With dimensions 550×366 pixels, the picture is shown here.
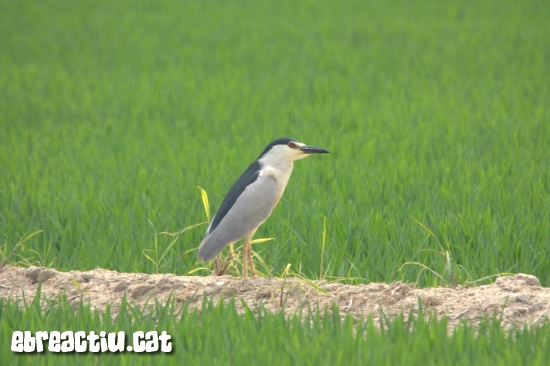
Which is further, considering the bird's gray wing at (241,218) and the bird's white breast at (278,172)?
the bird's white breast at (278,172)

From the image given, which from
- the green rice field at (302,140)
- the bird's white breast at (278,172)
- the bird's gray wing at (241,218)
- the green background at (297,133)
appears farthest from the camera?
the green background at (297,133)

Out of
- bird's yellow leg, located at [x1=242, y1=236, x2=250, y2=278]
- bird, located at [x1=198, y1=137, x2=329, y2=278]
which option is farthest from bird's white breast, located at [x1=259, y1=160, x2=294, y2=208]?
bird's yellow leg, located at [x1=242, y1=236, x2=250, y2=278]

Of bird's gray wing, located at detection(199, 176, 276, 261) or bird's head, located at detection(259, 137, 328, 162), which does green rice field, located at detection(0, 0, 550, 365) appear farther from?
bird's head, located at detection(259, 137, 328, 162)

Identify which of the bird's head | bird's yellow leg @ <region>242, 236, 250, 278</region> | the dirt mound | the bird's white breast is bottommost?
the dirt mound

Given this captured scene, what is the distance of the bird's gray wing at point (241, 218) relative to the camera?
13.3 ft

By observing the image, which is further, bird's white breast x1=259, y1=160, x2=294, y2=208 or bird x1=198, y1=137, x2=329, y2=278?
bird's white breast x1=259, y1=160, x2=294, y2=208

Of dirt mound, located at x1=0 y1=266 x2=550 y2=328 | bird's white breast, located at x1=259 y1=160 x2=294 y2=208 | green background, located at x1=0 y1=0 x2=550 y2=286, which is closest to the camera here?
dirt mound, located at x1=0 y1=266 x2=550 y2=328

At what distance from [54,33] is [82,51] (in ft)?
6.13

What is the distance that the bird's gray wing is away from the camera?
4039 mm

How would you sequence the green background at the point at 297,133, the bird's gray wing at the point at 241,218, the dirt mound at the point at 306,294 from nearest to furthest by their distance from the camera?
the dirt mound at the point at 306,294 < the bird's gray wing at the point at 241,218 < the green background at the point at 297,133

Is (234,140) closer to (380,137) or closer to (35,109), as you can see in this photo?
(380,137)

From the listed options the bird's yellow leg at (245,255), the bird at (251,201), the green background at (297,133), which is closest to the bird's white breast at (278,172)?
the bird at (251,201)

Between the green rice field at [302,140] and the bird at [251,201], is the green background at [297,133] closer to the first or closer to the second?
the green rice field at [302,140]

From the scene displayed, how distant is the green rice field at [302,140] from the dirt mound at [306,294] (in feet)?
0.75
